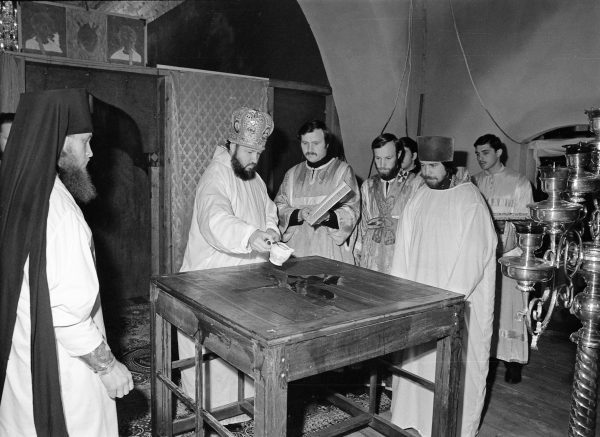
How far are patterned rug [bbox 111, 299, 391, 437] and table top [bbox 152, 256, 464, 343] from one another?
1033 mm

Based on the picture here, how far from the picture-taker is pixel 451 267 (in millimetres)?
3010

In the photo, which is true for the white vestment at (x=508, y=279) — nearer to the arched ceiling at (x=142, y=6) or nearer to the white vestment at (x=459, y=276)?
the white vestment at (x=459, y=276)

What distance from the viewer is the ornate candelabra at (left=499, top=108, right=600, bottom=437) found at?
172cm

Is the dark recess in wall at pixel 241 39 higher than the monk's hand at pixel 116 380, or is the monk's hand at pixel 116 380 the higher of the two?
the dark recess in wall at pixel 241 39

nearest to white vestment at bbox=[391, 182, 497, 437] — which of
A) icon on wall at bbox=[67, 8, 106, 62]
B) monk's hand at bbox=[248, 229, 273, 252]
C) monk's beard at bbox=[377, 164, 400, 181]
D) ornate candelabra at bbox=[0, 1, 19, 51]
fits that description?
monk's beard at bbox=[377, 164, 400, 181]

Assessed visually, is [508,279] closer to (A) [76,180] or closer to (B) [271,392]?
(B) [271,392]

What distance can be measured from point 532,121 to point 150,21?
19.1ft

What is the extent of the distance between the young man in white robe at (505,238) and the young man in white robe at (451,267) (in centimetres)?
85

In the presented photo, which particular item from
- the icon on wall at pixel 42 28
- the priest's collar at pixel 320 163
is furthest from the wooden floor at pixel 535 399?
the icon on wall at pixel 42 28

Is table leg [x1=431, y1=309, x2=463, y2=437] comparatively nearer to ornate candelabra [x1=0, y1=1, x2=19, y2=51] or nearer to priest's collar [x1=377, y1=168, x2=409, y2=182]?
priest's collar [x1=377, y1=168, x2=409, y2=182]

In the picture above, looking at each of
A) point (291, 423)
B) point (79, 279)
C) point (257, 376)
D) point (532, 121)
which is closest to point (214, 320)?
point (257, 376)

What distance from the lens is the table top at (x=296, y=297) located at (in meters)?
1.86

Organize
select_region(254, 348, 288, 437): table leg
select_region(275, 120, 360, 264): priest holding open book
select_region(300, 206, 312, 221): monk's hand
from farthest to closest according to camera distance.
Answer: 1. select_region(275, 120, 360, 264): priest holding open book
2. select_region(300, 206, 312, 221): monk's hand
3. select_region(254, 348, 288, 437): table leg

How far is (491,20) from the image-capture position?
Answer: 14.6 feet
